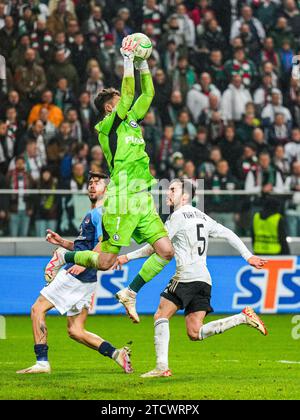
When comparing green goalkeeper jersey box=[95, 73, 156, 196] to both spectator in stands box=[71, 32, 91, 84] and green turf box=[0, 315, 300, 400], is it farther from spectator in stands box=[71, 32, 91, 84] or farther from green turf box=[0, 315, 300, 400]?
spectator in stands box=[71, 32, 91, 84]

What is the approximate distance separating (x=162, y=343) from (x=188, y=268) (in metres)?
0.81

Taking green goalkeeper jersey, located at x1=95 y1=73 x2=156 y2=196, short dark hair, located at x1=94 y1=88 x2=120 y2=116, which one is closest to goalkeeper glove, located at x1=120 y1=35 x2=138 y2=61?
green goalkeeper jersey, located at x1=95 y1=73 x2=156 y2=196

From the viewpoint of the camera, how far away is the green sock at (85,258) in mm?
11311

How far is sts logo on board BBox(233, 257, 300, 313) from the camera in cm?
1925

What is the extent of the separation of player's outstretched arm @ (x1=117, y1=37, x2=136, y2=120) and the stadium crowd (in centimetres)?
820

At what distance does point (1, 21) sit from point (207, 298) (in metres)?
12.0

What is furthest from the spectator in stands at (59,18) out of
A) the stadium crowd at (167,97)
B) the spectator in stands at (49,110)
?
the spectator in stands at (49,110)

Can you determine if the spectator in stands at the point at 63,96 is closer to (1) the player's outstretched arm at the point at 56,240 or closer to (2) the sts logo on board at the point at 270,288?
(2) the sts logo on board at the point at 270,288

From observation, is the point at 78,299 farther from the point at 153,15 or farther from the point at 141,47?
the point at 153,15

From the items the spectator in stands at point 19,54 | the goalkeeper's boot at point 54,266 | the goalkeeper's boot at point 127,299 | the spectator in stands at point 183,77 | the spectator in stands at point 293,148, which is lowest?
the goalkeeper's boot at point 127,299

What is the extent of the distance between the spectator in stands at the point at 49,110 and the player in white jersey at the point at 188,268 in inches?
390

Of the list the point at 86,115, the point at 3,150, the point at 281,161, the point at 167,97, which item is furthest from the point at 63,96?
the point at 281,161

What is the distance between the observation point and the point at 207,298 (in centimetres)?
1173
